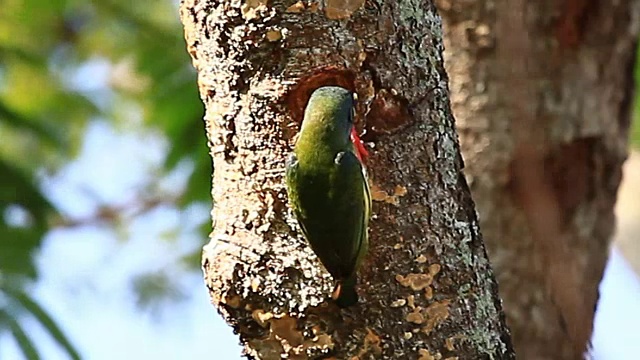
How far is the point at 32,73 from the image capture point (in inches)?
215

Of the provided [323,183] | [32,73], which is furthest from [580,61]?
[32,73]

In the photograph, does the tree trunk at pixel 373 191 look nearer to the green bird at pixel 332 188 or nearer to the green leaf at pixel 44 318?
the green bird at pixel 332 188

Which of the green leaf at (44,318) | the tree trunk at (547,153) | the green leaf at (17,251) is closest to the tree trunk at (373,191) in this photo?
the tree trunk at (547,153)

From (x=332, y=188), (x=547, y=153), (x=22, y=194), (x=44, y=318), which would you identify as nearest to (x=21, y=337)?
(x=44, y=318)

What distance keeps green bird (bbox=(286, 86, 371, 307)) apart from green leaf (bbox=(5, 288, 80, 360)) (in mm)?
1476

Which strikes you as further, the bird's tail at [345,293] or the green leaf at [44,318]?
the green leaf at [44,318]

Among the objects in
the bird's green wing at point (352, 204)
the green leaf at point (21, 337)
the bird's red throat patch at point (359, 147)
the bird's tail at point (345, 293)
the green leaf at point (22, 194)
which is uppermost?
the green leaf at point (22, 194)

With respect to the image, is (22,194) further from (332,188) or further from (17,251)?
(332,188)

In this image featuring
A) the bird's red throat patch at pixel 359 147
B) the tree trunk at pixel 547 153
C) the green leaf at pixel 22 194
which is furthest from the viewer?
the green leaf at pixel 22 194

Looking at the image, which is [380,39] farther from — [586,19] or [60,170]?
[60,170]

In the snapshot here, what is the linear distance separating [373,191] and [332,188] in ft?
Result: 0.32

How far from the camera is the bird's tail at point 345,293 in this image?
4.98ft

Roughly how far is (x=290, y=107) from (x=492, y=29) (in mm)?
1188

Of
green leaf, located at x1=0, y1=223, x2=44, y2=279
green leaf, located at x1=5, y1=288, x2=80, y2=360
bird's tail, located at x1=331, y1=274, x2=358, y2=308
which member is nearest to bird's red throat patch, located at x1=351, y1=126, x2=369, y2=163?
bird's tail, located at x1=331, y1=274, x2=358, y2=308
